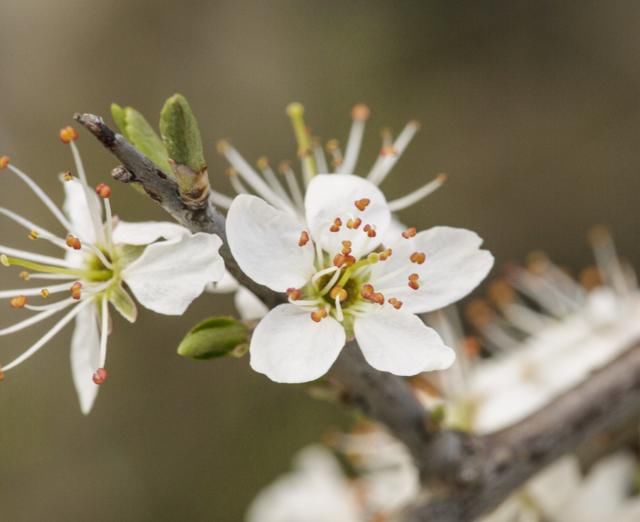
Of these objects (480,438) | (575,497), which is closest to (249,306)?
(480,438)

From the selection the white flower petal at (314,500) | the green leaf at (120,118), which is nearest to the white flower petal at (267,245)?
the green leaf at (120,118)

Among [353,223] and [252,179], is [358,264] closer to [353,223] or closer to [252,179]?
[353,223]

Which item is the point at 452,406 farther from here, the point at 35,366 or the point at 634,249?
the point at 35,366

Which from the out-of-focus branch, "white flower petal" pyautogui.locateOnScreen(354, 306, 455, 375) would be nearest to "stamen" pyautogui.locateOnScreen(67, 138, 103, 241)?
"white flower petal" pyautogui.locateOnScreen(354, 306, 455, 375)

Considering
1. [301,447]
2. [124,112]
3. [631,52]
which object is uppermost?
[631,52]

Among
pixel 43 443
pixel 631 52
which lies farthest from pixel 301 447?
pixel 631 52

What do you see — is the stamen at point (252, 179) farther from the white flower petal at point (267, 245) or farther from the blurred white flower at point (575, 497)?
the blurred white flower at point (575, 497)

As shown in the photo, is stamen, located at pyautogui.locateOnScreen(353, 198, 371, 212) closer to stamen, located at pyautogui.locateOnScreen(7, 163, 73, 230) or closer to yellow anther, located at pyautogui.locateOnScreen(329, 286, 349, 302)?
yellow anther, located at pyautogui.locateOnScreen(329, 286, 349, 302)
